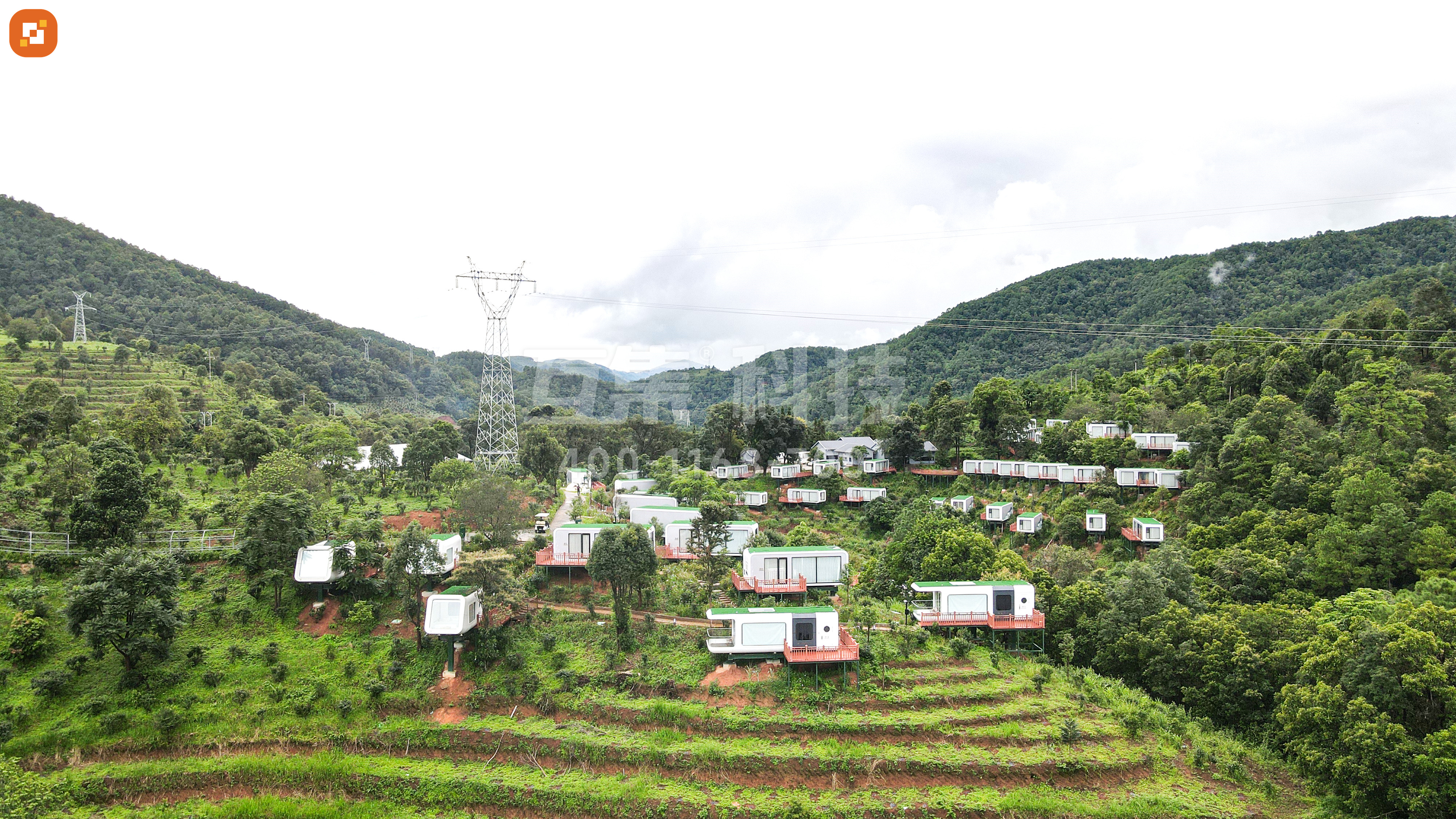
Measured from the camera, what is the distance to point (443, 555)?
2270 cm

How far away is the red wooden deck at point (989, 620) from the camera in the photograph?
23172mm

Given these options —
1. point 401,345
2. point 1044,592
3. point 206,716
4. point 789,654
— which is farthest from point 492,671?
point 401,345

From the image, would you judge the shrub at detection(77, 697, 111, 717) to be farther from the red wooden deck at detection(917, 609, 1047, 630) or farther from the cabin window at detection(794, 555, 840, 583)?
the red wooden deck at detection(917, 609, 1047, 630)

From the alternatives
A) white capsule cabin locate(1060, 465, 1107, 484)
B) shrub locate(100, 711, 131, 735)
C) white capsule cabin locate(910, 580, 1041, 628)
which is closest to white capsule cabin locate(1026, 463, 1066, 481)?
white capsule cabin locate(1060, 465, 1107, 484)

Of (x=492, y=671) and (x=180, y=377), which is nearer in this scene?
(x=492, y=671)

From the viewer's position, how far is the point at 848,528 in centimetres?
4028

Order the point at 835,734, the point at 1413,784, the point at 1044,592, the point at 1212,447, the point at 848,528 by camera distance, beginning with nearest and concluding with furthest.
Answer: the point at 1413,784 → the point at 835,734 → the point at 1044,592 → the point at 1212,447 → the point at 848,528

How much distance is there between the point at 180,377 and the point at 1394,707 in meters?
66.7

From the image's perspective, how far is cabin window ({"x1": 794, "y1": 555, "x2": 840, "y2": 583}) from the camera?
26.0 meters

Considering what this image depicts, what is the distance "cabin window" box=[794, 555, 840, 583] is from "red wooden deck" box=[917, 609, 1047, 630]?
390cm

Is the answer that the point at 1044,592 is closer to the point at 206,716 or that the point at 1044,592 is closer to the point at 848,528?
the point at 848,528

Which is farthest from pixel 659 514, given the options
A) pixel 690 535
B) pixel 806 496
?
pixel 806 496

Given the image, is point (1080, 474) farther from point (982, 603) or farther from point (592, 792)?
point (592, 792)

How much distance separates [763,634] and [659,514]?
13.1 m
